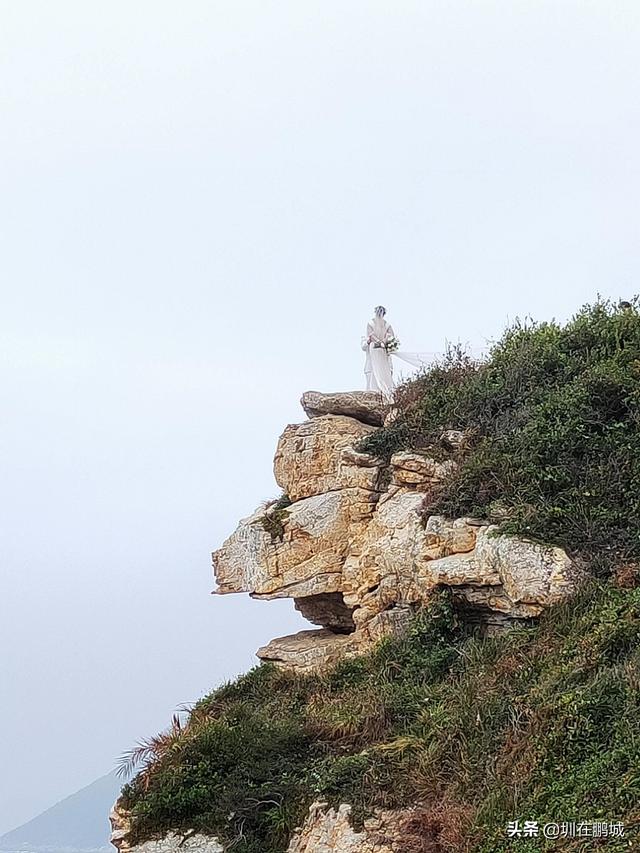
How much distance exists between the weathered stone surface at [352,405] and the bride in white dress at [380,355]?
2.90 feet

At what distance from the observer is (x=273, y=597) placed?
14.2 metres

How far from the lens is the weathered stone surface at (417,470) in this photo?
42.6 feet

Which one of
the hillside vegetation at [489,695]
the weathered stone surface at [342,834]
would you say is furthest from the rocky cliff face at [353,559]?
the hillside vegetation at [489,695]

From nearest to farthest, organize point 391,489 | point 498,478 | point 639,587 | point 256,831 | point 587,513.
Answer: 1. point 256,831
2. point 639,587
3. point 587,513
4. point 498,478
5. point 391,489

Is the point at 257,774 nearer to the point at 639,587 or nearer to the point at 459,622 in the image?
the point at 459,622

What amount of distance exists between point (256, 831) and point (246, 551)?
6045 millimetres

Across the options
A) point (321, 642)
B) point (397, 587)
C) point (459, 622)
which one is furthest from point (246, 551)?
point (459, 622)

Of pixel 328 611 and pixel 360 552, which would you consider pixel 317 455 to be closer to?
pixel 360 552

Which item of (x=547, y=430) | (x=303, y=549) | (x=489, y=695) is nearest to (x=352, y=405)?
(x=303, y=549)

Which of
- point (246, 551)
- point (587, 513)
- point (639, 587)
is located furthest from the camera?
point (246, 551)

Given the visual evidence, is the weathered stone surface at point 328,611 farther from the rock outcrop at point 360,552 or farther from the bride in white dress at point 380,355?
the bride in white dress at point 380,355

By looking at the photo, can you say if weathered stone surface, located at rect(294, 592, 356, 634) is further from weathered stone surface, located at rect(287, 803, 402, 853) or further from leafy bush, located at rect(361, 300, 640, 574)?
weathered stone surface, located at rect(287, 803, 402, 853)

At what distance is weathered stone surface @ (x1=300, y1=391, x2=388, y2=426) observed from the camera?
51.9ft

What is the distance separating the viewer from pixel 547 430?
12188 millimetres
